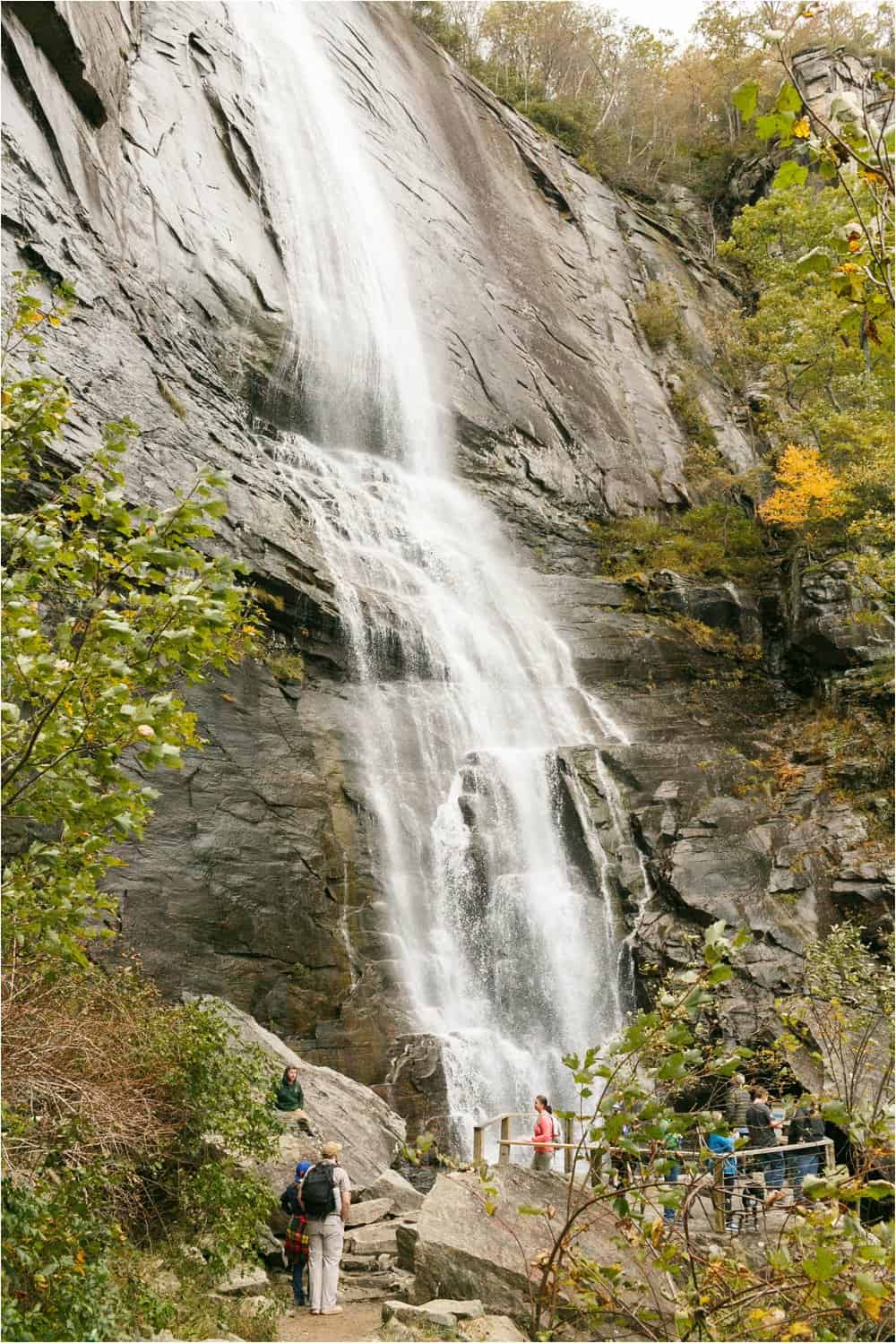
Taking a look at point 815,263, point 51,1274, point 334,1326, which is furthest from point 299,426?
point 815,263

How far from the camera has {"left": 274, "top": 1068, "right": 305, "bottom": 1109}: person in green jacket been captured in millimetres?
12055

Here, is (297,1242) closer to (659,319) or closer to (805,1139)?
(805,1139)

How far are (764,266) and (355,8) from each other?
17.3 meters

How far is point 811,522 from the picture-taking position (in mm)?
28031

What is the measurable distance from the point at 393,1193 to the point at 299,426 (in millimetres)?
18997

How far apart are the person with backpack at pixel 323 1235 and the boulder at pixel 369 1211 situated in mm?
1761

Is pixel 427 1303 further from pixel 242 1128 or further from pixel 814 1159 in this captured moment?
pixel 814 1159

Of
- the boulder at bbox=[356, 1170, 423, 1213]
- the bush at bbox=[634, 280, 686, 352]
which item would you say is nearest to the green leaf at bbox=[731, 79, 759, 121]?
the boulder at bbox=[356, 1170, 423, 1213]

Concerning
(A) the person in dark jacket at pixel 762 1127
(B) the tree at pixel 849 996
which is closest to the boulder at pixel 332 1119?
(A) the person in dark jacket at pixel 762 1127

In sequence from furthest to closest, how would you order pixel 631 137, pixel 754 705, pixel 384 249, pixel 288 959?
pixel 631 137 → pixel 384 249 → pixel 754 705 → pixel 288 959

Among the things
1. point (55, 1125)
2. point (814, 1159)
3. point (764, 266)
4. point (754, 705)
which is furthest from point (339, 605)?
point (764, 266)

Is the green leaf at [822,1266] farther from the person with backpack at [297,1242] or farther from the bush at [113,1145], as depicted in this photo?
the person with backpack at [297,1242]

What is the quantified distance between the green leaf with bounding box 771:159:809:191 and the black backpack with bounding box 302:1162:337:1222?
9.20 meters

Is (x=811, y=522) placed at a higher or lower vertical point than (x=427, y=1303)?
higher
